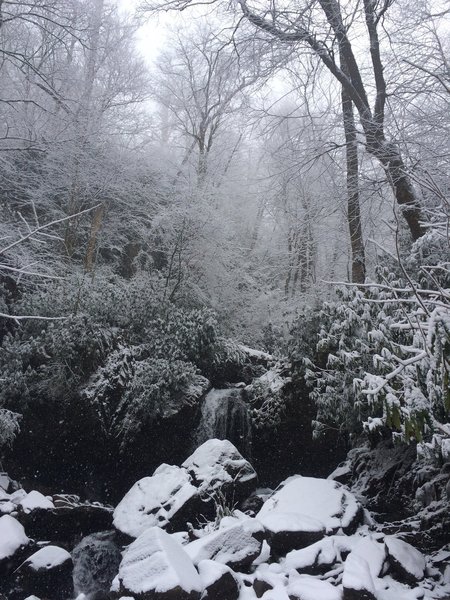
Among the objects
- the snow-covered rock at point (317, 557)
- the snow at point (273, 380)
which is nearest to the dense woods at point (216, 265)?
the snow at point (273, 380)

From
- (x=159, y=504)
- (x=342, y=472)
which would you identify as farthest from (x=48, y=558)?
(x=342, y=472)

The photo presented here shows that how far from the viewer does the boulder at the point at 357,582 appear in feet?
13.5

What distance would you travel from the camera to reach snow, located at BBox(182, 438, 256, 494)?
7.14m

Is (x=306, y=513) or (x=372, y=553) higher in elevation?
(x=372, y=553)

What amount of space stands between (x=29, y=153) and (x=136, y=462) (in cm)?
879

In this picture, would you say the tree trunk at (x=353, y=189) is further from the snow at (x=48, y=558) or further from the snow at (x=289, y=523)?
the snow at (x=48, y=558)

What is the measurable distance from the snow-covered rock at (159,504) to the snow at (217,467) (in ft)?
0.68

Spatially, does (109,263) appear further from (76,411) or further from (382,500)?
(382,500)

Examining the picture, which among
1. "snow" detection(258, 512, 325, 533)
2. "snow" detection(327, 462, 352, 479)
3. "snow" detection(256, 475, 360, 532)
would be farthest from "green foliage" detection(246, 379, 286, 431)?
"snow" detection(258, 512, 325, 533)

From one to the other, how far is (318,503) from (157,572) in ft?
8.06

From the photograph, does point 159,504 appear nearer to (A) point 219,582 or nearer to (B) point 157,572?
(B) point 157,572

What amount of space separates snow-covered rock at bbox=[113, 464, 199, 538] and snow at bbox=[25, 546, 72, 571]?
97 cm

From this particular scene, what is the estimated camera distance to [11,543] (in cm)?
605

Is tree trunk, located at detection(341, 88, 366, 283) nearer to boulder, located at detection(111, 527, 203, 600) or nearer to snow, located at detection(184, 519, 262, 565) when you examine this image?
snow, located at detection(184, 519, 262, 565)
